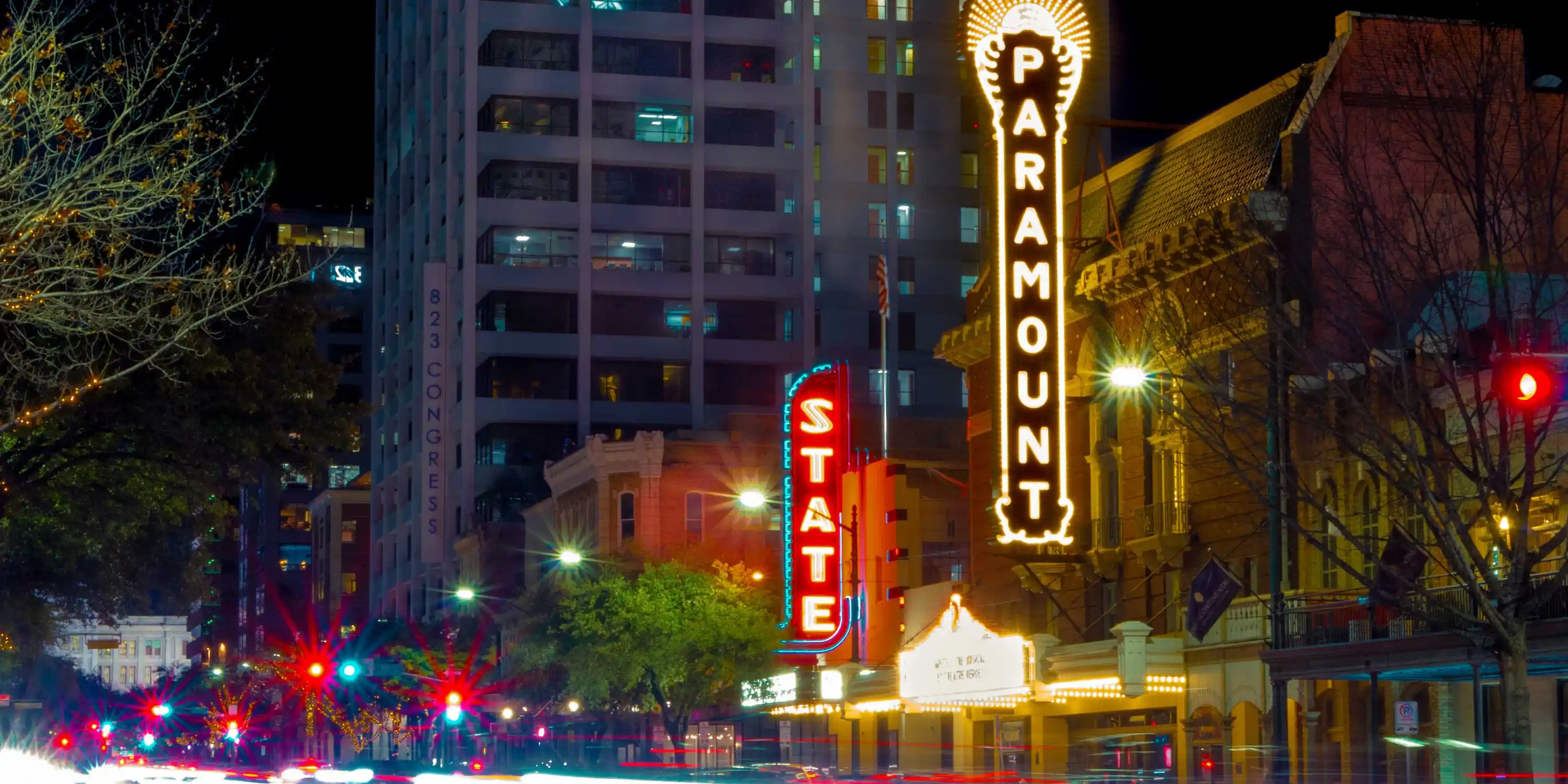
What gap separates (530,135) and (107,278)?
79.1 meters

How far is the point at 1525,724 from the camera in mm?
26922

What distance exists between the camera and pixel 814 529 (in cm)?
5616

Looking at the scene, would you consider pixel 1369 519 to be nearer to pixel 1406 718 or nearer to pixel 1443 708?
pixel 1443 708

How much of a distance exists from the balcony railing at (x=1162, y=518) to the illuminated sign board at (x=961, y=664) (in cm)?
375

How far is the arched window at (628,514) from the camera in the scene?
3073 inches

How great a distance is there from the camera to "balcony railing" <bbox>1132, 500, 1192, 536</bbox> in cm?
4234

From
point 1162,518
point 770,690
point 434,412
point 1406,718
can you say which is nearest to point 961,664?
point 1162,518

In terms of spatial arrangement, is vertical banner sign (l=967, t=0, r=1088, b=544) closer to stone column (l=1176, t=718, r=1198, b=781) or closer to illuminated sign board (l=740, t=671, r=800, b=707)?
stone column (l=1176, t=718, r=1198, b=781)

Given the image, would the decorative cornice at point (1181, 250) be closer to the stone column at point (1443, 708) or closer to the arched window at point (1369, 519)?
the arched window at point (1369, 519)

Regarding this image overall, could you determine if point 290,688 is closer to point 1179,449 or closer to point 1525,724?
point 1179,449

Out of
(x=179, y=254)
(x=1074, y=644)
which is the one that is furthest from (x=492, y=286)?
(x=179, y=254)

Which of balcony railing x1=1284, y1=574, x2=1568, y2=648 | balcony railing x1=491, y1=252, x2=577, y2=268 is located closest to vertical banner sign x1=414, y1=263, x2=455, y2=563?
balcony railing x1=491, y1=252, x2=577, y2=268

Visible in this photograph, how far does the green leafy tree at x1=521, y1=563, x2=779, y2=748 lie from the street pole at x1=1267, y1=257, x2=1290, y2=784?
24.9 meters

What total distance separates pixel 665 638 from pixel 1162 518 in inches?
864
